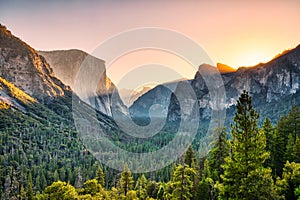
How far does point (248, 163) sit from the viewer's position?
28.0 metres

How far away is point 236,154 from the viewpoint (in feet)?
93.4

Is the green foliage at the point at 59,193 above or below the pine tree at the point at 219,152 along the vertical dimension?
below

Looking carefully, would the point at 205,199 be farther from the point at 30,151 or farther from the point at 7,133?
the point at 7,133

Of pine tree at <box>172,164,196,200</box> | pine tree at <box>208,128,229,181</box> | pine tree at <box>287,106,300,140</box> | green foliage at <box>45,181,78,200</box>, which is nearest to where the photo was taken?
pine tree at <box>172,164,196,200</box>

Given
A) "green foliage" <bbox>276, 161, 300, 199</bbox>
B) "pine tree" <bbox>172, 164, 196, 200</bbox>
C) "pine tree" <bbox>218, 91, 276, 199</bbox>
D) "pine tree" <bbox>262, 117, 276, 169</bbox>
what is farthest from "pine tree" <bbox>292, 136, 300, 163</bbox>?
"pine tree" <bbox>218, 91, 276, 199</bbox>

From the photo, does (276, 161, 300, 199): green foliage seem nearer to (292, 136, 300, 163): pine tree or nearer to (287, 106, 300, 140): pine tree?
(292, 136, 300, 163): pine tree

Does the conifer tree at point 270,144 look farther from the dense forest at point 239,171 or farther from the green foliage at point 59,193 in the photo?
the green foliage at point 59,193

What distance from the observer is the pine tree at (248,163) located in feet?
87.7

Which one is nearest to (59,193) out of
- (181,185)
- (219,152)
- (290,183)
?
(181,185)

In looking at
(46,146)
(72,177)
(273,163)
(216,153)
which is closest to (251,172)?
(216,153)

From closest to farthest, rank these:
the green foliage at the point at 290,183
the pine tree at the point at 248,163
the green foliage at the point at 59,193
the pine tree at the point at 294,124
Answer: the pine tree at the point at 248,163, the green foliage at the point at 290,183, the green foliage at the point at 59,193, the pine tree at the point at 294,124

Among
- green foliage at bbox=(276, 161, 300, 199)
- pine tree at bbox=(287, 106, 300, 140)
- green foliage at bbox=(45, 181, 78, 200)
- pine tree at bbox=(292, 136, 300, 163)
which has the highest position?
pine tree at bbox=(287, 106, 300, 140)

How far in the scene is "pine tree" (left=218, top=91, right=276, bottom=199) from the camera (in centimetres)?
2673

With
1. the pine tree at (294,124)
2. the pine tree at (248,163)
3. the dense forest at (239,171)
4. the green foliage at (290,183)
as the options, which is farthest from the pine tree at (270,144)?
the pine tree at (248,163)
